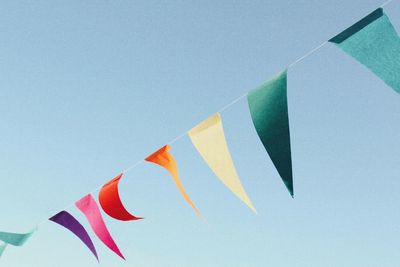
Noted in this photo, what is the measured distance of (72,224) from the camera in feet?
11.5

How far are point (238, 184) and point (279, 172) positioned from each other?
0.43 m

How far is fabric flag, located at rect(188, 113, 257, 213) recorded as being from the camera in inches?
87.5

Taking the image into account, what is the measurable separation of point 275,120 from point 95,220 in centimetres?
196

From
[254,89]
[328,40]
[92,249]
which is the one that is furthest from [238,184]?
[92,249]

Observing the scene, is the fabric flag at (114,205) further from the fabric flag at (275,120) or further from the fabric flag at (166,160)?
the fabric flag at (275,120)

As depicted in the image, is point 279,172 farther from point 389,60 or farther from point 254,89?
point 389,60

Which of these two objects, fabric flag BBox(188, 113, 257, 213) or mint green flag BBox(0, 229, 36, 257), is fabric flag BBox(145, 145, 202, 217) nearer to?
fabric flag BBox(188, 113, 257, 213)

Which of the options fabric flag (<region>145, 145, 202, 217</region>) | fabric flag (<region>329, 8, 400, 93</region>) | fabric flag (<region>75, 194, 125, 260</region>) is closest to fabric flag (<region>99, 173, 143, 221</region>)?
fabric flag (<region>75, 194, 125, 260</region>)

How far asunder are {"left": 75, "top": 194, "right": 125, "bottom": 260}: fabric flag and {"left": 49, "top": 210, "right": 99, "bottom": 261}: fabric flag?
0.20 meters

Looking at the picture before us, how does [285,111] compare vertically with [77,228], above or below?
below

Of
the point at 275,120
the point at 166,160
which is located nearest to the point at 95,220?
the point at 166,160

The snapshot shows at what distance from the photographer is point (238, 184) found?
2205 mm

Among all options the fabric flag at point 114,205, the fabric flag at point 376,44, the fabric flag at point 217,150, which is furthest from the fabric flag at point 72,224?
the fabric flag at point 376,44

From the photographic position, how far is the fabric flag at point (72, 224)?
11.3 feet
